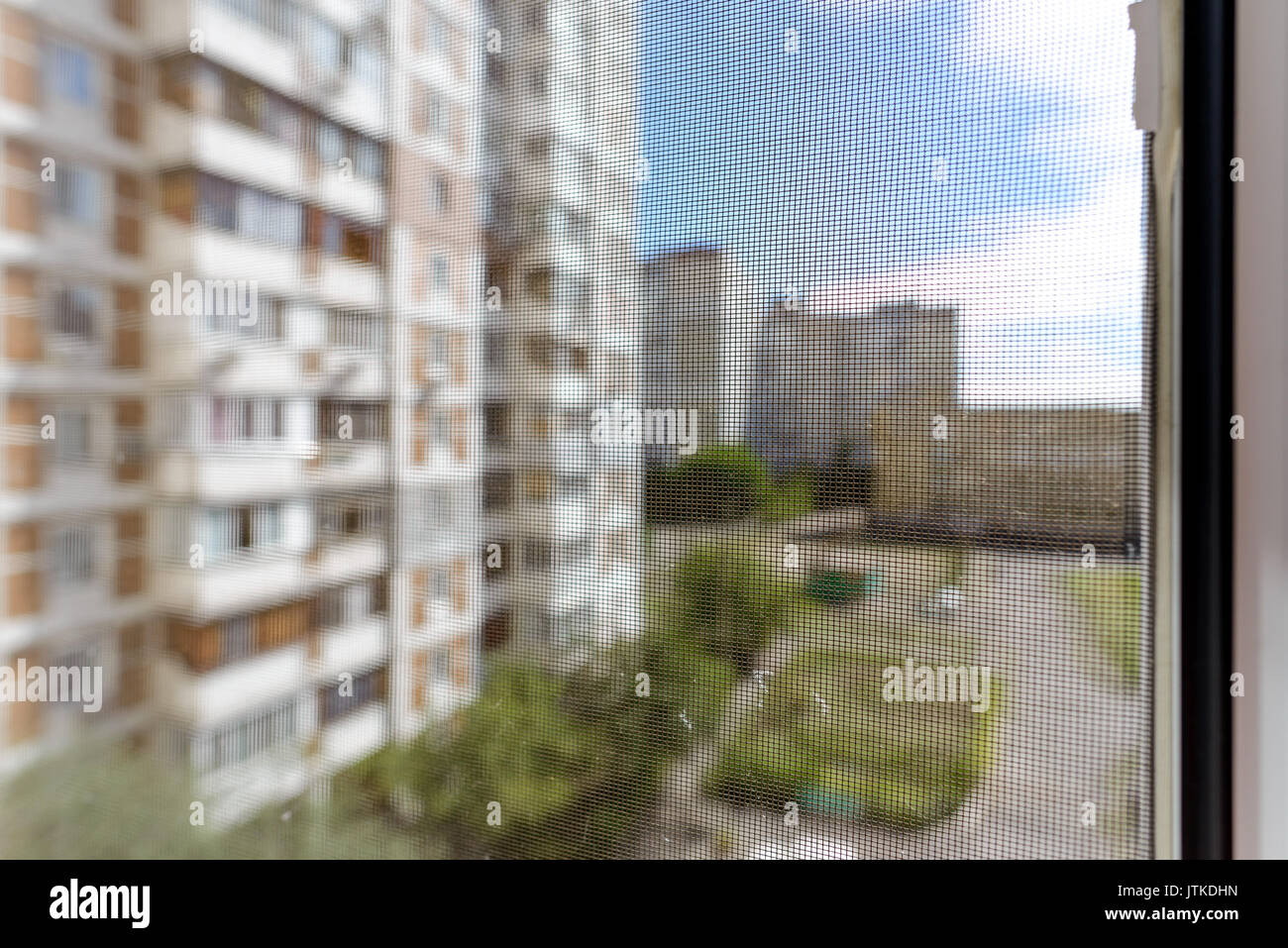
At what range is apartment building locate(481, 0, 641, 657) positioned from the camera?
682 millimetres

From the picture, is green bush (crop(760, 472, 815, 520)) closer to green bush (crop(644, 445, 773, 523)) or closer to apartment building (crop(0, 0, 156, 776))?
green bush (crop(644, 445, 773, 523))

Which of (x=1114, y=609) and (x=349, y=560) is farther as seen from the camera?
(x=349, y=560)

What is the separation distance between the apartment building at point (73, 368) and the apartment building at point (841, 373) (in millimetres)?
677

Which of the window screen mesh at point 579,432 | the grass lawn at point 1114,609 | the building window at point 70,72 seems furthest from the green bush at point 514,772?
the building window at point 70,72

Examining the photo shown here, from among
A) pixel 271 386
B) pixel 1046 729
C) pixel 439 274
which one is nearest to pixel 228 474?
pixel 271 386

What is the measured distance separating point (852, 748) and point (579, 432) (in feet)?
1.32

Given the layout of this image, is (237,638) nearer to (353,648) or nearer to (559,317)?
(353,648)

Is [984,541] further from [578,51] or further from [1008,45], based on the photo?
[578,51]

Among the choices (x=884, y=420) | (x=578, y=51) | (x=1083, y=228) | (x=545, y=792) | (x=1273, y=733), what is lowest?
(x=545, y=792)

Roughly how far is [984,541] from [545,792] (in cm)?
50

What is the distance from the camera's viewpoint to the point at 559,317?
694mm

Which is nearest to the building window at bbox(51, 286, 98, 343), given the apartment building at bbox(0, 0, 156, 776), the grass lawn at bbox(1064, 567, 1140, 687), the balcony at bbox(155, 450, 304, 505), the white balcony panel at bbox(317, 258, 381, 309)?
the apartment building at bbox(0, 0, 156, 776)

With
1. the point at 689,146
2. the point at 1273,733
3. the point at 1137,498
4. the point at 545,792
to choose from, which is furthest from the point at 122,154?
the point at 1273,733

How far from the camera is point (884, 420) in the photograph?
0.63m
